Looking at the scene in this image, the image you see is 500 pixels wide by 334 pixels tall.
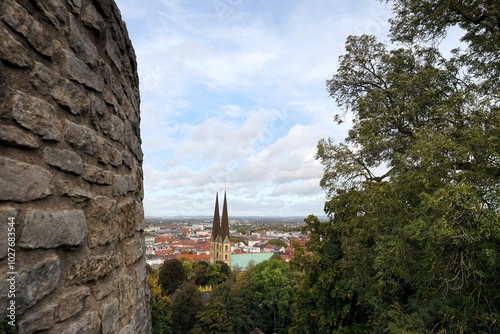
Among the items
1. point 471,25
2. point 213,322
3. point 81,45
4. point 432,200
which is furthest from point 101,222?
point 213,322

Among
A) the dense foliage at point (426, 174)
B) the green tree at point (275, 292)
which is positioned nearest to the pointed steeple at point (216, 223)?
the green tree at point (275, 292)

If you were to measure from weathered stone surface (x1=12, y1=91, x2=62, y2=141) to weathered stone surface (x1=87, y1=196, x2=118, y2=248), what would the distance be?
48 centimetres

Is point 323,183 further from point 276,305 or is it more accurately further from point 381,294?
point 276,305

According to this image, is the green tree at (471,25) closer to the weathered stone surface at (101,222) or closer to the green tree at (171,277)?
the weathered stone surface at (101,222)

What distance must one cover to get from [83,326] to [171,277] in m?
38.7

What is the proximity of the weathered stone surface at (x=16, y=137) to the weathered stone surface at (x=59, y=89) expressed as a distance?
0.22m

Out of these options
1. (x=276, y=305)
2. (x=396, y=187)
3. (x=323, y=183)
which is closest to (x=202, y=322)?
(x=276, y=305)

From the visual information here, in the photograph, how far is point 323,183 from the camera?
876cm

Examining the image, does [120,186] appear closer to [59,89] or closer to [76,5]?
[59,89]

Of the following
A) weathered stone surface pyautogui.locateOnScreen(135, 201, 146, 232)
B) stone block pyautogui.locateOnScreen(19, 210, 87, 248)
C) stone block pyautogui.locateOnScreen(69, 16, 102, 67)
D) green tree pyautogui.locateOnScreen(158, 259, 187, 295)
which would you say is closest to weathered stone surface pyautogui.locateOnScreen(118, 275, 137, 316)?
weathered stone surface pyautogui.locateOnScreen(135, 201, 146, 232)

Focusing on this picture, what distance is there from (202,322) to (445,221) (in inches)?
781

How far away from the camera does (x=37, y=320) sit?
55.3 inches

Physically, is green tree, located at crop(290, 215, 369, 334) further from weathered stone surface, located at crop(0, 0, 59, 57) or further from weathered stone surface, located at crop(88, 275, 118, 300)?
weathered stone surface, located at crop(0, 0, 59, 57)

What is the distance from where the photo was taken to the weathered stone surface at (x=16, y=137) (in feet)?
4.22
